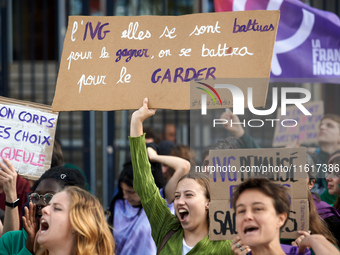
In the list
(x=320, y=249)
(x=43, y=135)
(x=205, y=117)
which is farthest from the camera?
(x=43, y=135)

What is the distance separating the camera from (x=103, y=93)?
4.47m

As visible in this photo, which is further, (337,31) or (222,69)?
(337,31)

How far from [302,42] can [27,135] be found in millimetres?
3073

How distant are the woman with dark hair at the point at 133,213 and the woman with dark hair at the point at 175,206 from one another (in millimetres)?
910

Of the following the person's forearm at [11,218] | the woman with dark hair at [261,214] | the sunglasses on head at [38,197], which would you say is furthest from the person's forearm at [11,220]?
the woman with dark hair at [261,214]

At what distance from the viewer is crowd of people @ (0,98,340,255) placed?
3.38m

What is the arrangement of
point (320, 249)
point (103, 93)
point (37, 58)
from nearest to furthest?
point (320, 249), point (103, 93), point (37, 58)

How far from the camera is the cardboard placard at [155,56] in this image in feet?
14.1

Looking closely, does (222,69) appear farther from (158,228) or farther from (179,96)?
(158,228)

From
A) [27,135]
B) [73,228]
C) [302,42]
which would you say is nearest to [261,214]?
[73,228]

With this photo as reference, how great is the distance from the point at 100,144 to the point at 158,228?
13.5 feet

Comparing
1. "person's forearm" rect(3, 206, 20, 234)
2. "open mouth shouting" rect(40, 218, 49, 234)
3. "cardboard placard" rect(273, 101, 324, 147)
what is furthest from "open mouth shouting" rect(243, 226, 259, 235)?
"person's forearm" rect(3, 206, 20, 234)

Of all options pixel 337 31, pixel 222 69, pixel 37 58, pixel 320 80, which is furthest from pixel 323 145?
pixel 37 58

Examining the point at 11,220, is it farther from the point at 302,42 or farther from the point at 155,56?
the point at 302,42
